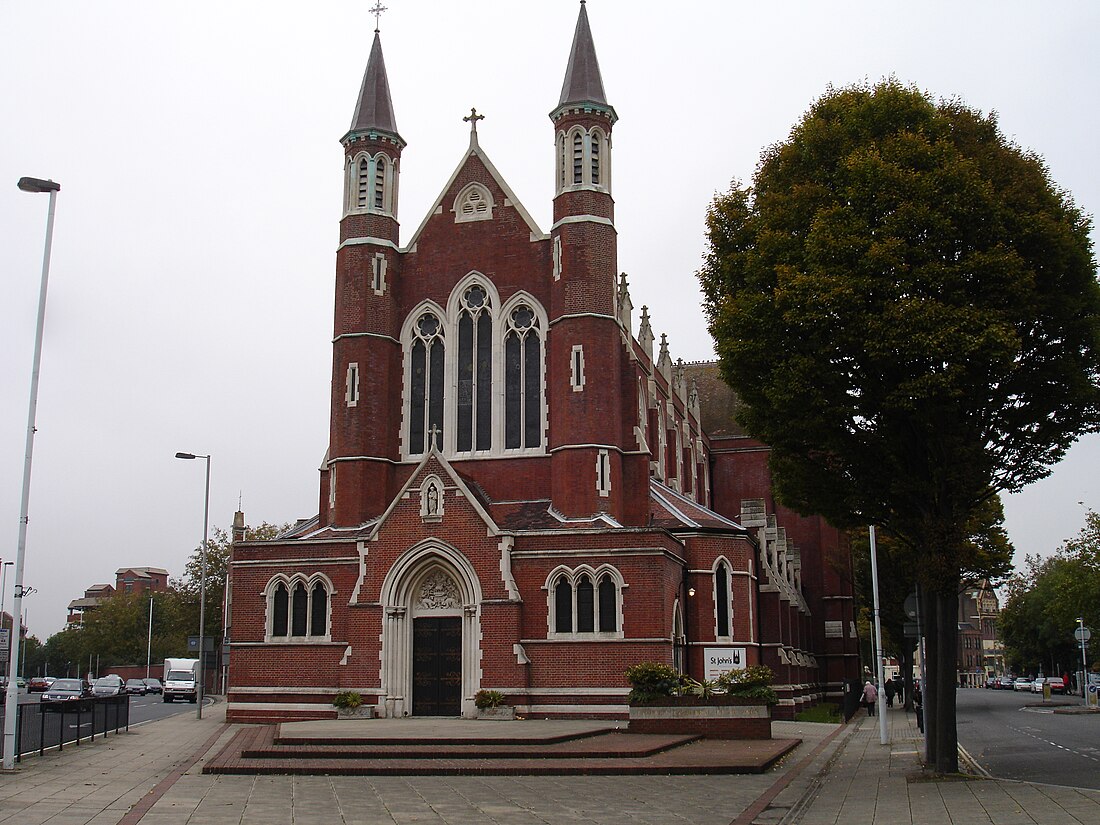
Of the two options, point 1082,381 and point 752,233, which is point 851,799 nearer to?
point 1082,381

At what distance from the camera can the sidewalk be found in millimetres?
13867

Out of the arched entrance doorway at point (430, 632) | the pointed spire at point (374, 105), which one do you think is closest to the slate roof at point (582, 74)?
the pointed spire at point (374, 105)

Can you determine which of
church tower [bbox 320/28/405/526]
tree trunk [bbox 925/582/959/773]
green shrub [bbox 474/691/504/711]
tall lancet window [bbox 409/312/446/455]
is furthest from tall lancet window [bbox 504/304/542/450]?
tree trunk [bbox 925/582/959/773]

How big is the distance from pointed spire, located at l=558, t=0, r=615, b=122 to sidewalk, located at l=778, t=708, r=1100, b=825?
22744 mm

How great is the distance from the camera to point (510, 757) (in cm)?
2159

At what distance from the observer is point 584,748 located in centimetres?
2197

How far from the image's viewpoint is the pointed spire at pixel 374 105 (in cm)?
3819

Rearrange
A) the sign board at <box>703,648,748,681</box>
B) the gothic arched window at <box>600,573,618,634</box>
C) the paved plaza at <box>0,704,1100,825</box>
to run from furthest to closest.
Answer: the sign board at <box>703,648,748,681</box> < the gothic arched window at <box>600,573,618,634</box> < the paved plaza at <box>0,704,1100,825</box>

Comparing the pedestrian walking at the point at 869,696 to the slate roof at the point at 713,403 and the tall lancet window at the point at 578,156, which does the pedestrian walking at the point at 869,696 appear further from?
the tall lancet window at the point at 578,156

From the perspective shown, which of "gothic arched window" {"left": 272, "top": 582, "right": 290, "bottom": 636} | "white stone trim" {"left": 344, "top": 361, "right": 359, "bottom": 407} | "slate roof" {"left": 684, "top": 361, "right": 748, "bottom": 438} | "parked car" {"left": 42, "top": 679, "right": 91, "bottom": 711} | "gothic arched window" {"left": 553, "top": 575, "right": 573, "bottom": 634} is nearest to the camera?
"gothic arched window" {"left": 553, "top": 575, "right": 573, "bottom": 634}

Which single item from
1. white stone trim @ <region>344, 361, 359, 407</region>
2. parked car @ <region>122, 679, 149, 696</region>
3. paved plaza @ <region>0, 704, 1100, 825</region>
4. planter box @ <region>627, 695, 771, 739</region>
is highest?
white stone trim @ <region>344, 361, 359, 407</region>

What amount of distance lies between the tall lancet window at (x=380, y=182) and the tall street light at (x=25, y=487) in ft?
→ 53.1

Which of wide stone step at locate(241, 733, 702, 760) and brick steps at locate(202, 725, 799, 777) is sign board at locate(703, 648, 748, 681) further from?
wide stone step at locate(241, 733, 702, 760)

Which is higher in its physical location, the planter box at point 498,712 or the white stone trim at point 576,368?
the white stone trim at point 576,368
